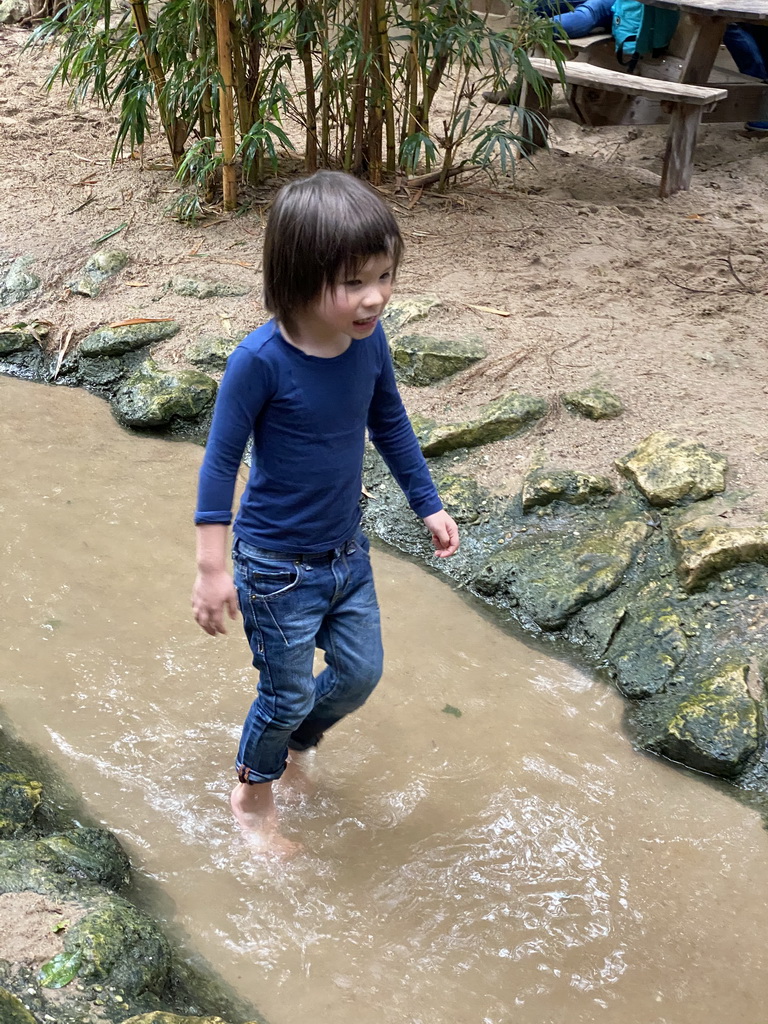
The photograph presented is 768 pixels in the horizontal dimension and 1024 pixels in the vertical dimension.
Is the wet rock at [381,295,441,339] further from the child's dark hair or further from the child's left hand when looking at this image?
the child's dark hair

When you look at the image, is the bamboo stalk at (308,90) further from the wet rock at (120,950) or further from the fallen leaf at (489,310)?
the wet rock at (120,950)

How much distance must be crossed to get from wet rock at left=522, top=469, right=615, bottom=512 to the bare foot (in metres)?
1.37

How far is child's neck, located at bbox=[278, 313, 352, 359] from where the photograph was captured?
67.0 inches

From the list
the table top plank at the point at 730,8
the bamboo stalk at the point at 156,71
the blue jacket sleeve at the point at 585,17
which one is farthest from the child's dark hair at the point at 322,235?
the blue jacket sleeve at the point at 585,17

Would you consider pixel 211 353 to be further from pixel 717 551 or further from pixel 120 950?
pixel 120 950

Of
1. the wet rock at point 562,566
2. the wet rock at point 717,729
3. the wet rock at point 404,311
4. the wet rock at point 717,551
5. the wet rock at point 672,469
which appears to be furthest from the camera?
the wet rock at point 404,311

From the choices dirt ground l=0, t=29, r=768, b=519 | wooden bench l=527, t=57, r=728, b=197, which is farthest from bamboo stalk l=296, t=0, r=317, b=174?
wooden bench l=527, t=57, r=728, b=197

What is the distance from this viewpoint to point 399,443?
6.66 ft

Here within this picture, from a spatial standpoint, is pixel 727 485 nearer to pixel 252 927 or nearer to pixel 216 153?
pixel 252 927

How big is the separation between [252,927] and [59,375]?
2.83m

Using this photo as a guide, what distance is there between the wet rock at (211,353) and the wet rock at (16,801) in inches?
85.1

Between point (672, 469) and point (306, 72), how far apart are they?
2.87 metres

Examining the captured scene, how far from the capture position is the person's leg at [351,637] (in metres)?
1.93

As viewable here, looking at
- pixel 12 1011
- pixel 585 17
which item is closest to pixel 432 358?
pixel 12 1011
